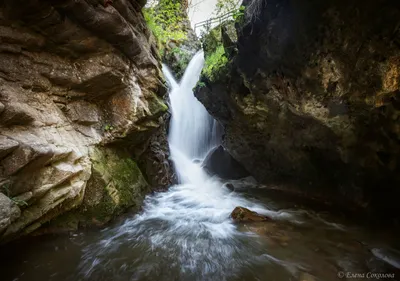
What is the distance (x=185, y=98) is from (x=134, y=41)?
22.6 feet

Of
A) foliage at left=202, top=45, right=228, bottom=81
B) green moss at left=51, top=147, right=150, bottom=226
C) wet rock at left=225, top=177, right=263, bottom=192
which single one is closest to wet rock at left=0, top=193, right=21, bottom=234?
green moss at left=51, top=147, right=150, bottom=226

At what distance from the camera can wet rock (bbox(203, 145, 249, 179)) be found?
9.95m

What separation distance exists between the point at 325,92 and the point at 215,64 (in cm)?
393

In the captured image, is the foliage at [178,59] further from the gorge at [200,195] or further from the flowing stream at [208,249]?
the flowing stream at [208,249]

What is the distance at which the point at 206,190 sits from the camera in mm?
8586

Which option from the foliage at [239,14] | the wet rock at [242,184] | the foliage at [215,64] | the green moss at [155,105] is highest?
the foliage at [239,14]

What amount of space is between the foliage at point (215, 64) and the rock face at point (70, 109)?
2118mm

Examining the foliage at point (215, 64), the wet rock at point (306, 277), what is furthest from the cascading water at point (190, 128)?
the wet rock at point (306, 277)

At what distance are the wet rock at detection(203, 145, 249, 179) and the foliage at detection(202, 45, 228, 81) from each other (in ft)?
12.7

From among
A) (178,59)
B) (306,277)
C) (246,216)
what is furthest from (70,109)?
(178,59)

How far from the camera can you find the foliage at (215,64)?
24.2ft

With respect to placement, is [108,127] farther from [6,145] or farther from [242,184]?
[242,184]

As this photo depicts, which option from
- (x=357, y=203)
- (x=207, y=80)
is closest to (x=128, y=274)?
(x=357, y=203)

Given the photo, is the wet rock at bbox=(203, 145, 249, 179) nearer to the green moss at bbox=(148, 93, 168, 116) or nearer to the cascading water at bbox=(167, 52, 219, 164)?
the cascading water at bbox=(167, 52, 219, 164)
